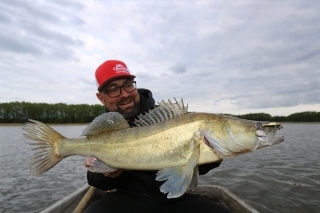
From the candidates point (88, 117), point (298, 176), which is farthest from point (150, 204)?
point (88, 117)

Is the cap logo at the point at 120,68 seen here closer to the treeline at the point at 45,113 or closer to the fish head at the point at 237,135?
the fish head at the point at 237,135

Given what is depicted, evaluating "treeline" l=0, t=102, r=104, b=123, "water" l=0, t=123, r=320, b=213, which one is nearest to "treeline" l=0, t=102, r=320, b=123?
"treeline" l=0, t=102, r=104, b=123

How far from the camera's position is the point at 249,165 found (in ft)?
42.7

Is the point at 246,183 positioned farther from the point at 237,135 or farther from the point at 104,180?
the point at 237,135

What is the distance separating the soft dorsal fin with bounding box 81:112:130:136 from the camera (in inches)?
129

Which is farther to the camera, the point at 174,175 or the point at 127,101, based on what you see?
the point at 127,101

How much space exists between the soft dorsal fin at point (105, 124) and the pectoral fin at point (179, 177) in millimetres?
979

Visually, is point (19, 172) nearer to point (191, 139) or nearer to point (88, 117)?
point (191, 139)

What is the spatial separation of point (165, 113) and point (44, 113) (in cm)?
9147

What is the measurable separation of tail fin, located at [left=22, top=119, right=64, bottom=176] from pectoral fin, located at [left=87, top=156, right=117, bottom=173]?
0.55 metres

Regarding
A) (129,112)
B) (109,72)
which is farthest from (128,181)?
(109,72)

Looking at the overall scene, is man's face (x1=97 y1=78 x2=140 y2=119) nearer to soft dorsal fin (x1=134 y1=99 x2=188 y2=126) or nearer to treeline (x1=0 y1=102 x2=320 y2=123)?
soft dorsal fin (x1=134 y1=99 x2=188 y2=126)

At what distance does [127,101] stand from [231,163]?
10.8 m

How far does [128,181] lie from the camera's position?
407cm
